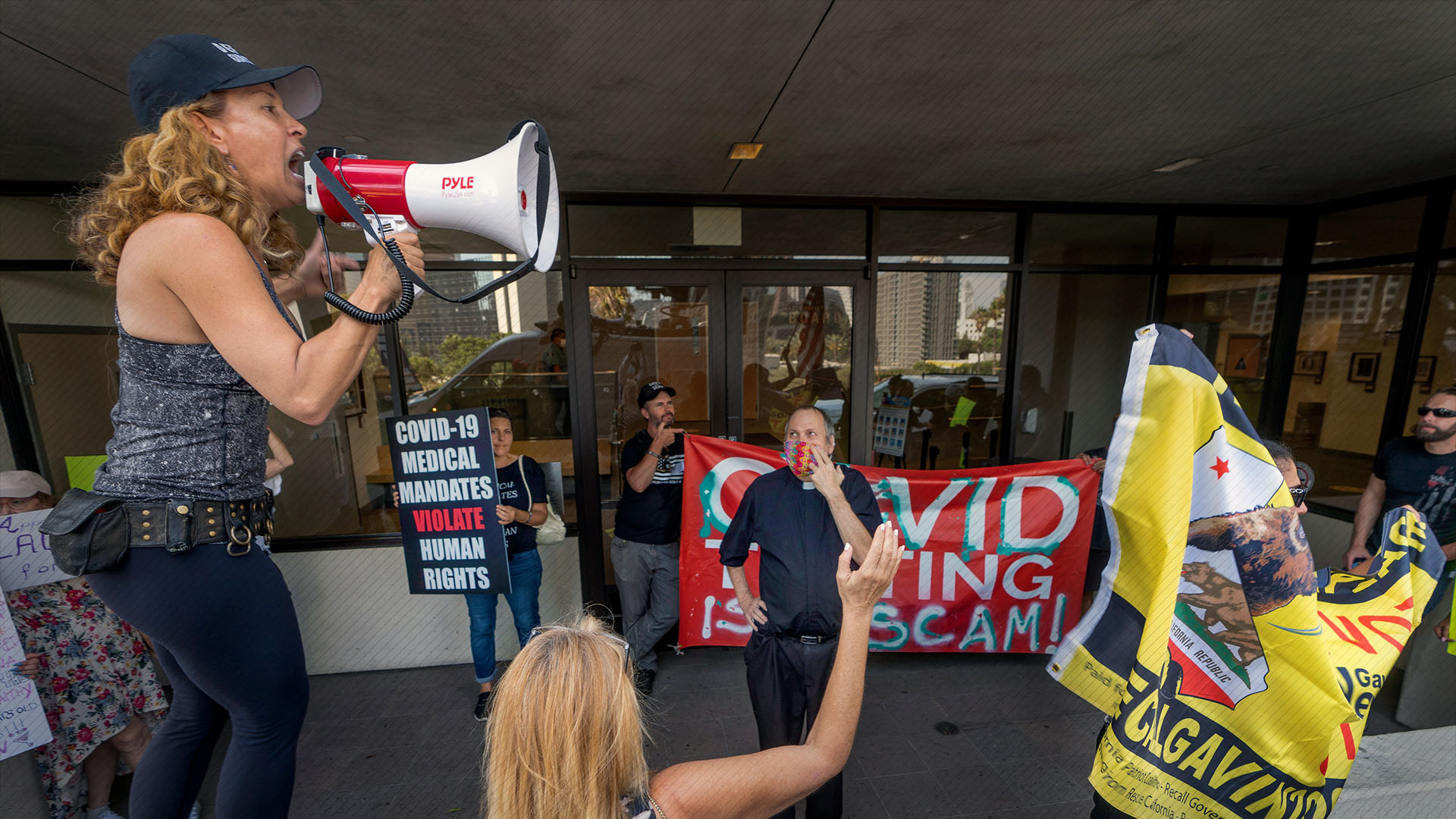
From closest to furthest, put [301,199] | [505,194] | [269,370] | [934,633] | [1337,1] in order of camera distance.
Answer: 1. [269,370]
2. [505,194]
3. [301,199]
4. [1337,1]
5. [934,633]

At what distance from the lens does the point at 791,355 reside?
13.1ft

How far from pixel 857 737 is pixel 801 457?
1689 mm

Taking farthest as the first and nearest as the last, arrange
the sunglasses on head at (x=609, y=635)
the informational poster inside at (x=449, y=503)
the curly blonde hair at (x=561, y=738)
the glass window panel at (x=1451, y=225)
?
the glass window panel at (x=1451, y=225), the informational poster inside at (x=449, y=503), the sunglasses on head at (x=609, y=635), the curly blonde hair at (x=561, y=738)

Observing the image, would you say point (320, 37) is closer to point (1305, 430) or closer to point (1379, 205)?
point (1379, 205)

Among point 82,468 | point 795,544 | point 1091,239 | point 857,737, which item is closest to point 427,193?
point 795,544

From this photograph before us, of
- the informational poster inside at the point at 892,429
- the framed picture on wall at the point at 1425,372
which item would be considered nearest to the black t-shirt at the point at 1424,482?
the framed picture on wall at the point at 1425,372

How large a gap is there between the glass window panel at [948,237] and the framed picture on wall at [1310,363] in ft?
8.27

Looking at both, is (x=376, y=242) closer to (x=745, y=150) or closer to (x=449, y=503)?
(x=745, y=150)

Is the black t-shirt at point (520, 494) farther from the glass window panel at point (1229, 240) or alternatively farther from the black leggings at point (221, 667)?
the glass window panel at point (1229, 240)

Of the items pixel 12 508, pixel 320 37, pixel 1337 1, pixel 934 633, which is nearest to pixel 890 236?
pixel 1337 1

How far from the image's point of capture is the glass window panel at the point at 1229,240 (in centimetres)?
425

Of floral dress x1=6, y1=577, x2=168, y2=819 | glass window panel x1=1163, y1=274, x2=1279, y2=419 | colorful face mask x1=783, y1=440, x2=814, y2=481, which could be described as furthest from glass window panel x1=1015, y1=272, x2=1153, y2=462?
floral dress x1=6, y1=577, x2=168, y2=819

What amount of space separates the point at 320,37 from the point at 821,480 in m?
2.17

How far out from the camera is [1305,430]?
4.44m
